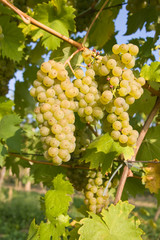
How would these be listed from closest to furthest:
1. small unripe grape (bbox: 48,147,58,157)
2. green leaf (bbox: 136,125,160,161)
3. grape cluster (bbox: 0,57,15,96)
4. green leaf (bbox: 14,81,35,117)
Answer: small unripe grape (bbox: 48,147,58,157) → green leaf (bbox: 136,125,160,161) → grape cluster (bbox: 0,57,15,96) → green leaf (bbox: 14,81,35,117)

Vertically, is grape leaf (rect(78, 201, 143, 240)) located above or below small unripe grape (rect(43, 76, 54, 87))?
below

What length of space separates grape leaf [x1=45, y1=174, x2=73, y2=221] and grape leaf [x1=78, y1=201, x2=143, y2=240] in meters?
0.14

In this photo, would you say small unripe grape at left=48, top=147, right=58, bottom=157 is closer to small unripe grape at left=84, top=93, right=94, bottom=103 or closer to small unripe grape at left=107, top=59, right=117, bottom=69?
small unripe grape at left=84, top=93, right=94, bottom=103

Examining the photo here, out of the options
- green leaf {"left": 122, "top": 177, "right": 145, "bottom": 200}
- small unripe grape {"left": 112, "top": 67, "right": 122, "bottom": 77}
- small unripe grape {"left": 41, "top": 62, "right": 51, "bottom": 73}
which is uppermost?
small unripe grape {"left": 112, "top": 67, "right": 122, "bottom": 77}

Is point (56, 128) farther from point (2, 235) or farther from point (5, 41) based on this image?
point (2, 235)

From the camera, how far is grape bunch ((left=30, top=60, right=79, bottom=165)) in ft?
2.60

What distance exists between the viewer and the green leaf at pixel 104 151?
106 cm

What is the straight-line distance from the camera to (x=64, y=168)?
1396 mm

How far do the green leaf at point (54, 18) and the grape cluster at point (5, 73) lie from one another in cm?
62

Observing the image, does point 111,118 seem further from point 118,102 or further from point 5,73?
point 5,73

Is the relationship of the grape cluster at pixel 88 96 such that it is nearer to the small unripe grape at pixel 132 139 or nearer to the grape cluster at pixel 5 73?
the small unripe grape at pixel 132 139

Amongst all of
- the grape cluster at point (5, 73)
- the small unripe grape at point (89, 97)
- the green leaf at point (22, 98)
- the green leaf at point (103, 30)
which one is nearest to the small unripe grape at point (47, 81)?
the small unripe grape at point (89, 97)

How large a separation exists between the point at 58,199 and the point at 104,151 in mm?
269

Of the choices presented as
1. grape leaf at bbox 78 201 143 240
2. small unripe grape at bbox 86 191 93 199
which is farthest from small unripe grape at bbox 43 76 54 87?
small unripe grape at bbox 86 191 93 199
